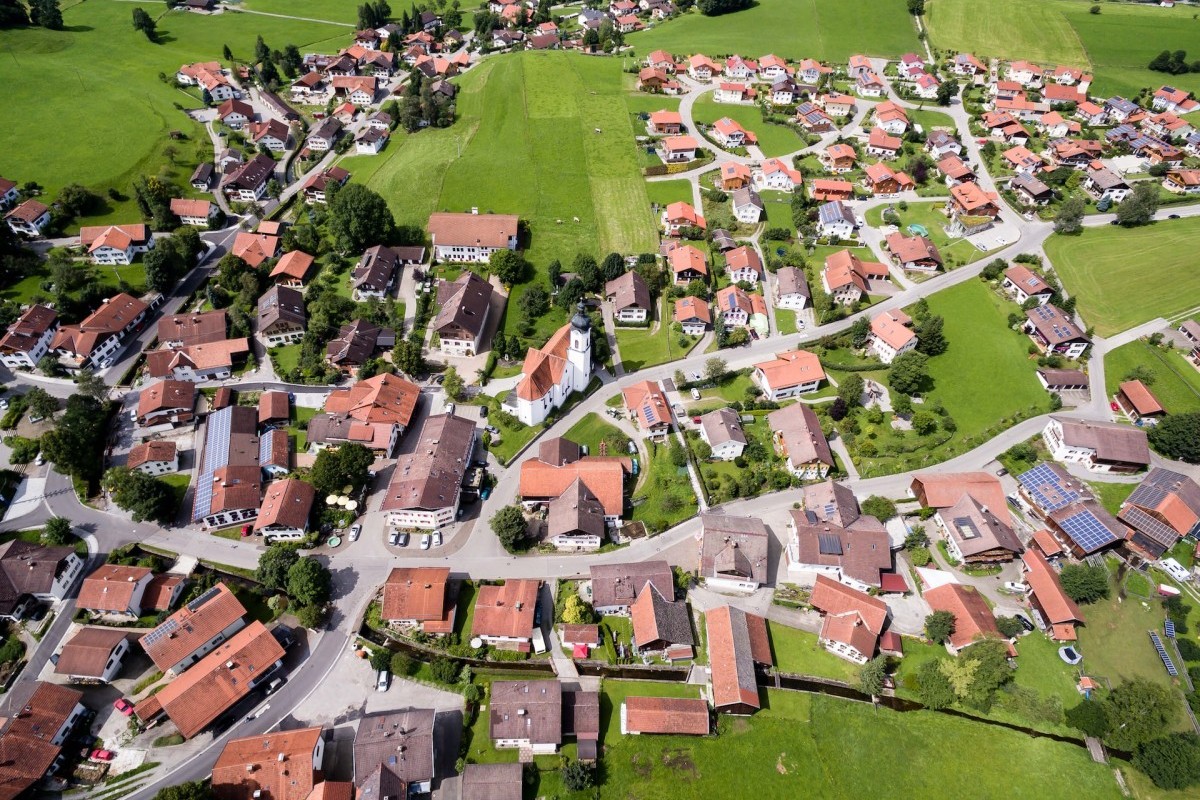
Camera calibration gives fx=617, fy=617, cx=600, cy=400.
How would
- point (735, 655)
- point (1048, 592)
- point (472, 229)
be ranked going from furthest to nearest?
point (472, 229), point (1048, 592), point (735, 655)

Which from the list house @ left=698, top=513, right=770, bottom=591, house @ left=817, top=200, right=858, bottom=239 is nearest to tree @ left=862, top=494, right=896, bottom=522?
house @ left=698, top=513, right=770, bottom=591

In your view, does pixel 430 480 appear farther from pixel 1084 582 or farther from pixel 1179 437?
pixel 1179 437

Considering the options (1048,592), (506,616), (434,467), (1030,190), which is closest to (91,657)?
(434,467)

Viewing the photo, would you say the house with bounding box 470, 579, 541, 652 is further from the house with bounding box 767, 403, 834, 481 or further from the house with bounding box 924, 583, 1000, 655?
the house with bounding box 924, 583, 1000, 655

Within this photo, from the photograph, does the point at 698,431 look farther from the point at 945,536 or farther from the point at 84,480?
the point at 84,480

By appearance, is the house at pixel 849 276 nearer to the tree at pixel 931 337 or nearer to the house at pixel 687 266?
the tree at pixel 931 337

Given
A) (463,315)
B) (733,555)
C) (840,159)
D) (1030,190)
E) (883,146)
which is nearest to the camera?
(733,555)
